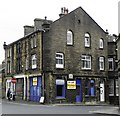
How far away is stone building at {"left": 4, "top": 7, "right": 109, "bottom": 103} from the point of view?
40.5 m

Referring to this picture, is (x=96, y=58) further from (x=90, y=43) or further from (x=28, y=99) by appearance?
(x=28, y=99)

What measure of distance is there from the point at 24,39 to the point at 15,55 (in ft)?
16.4

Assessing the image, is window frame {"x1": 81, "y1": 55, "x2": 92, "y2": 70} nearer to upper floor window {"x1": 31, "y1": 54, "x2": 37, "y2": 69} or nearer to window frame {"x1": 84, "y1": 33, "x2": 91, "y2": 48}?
window frame {"x1": 84, "y1": 33, "x2": 91, "y2": 48}

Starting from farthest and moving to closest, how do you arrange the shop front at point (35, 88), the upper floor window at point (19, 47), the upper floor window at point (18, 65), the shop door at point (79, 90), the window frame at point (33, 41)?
the upper floor window at point (19, 47)
the upper floor window at point (18, 65)
the window frame at point (33, 41)
the shop door at point (79, 90)
the shop front at point (35, 88)

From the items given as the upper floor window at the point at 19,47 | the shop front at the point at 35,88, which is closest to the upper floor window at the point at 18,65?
the upper floor window at the point at 19,47

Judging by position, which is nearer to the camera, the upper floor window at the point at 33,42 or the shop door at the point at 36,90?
the shop door at the point at 36,90

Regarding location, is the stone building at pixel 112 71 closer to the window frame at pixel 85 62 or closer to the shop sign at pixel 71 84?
the window frame at pixel 85 62

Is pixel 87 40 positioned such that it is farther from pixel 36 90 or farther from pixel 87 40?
pixel 36 90

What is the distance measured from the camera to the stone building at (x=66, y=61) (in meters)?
40.5

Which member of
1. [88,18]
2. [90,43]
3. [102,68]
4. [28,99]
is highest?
[88,18]

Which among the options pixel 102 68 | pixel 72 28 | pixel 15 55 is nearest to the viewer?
pixel 72 28

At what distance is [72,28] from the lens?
4269 cm

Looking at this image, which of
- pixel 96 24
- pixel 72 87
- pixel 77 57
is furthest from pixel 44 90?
pixel 96 24

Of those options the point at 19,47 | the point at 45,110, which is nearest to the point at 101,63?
the point at 19,47
